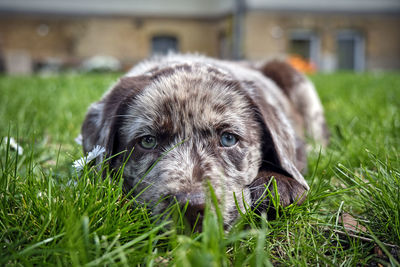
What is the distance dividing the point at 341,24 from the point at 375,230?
22.0m

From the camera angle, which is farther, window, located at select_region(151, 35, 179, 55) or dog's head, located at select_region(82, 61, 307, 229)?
window, located at select_region(151, 35, 179, 55)

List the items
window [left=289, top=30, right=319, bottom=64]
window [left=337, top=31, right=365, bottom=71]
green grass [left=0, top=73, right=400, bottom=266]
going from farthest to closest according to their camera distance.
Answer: window [left=337, top=31, right=365, bottom=71]
window [left=289, top=30, right=319, bottom=64]
green grass [left=0, top=73, right=400, bottom=266]

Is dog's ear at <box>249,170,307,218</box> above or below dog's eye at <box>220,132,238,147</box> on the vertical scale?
below

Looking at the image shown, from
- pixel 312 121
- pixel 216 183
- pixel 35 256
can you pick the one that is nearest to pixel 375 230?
pixel 216 183

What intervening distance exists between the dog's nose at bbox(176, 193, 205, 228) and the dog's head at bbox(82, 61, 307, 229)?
Answer: 23cm

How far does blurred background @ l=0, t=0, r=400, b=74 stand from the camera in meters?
20.7

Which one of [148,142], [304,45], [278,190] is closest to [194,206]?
[278,190]

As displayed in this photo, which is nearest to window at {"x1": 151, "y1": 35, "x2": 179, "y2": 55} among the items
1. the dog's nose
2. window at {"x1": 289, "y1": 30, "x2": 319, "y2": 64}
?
window at {"x1": 289, "y1": 30, "x2": 319, "y2": 64}

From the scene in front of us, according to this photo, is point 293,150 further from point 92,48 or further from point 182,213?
point 92,48

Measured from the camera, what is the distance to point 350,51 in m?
22.8

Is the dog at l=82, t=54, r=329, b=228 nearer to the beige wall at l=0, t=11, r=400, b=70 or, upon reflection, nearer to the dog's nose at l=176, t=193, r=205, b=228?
the dog's nose at l=176, t=193, r=205, b=228

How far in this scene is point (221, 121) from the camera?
241 centimetres

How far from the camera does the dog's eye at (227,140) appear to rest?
94.7 inches

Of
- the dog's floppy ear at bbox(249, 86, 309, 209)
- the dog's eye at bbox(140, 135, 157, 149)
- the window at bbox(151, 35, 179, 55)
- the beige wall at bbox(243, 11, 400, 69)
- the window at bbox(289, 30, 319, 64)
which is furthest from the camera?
the window at bbox(151, 35, 179, 55)
